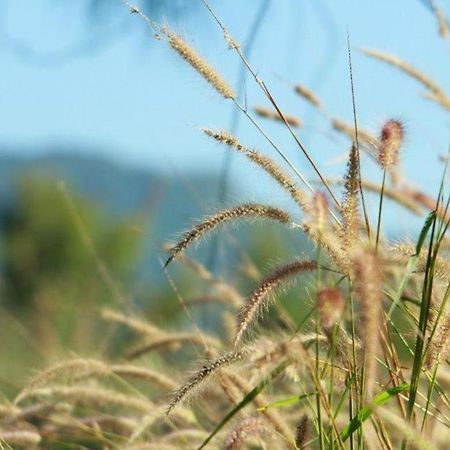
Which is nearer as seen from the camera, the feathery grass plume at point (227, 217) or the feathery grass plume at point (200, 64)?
the feathery grass plume at point (227, 217)

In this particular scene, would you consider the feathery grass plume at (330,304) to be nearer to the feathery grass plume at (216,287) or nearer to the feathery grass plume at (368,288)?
the feathery grass plume at (368,288)

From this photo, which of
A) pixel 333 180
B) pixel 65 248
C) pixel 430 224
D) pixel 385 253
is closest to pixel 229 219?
pixel 430 224

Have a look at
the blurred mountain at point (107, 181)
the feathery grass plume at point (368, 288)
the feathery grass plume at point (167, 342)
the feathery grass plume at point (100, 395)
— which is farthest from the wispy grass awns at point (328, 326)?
the blurred mountain at point (107, 181)

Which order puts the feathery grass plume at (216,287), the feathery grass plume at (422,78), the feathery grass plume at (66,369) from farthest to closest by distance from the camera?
the feathery grass plume at (216,287)
the feathery grass plume at (422,78)
the feathery grass plume at (66,369)

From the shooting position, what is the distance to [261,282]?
68.0 inches

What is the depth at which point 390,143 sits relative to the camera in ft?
5.97

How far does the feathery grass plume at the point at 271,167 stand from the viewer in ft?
6.11

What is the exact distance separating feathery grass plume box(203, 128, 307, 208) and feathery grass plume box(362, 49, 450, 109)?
3.27 ft

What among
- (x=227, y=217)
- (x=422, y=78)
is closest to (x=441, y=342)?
(x=227, y=217)

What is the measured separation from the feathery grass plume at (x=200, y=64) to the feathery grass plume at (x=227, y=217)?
0.80ft

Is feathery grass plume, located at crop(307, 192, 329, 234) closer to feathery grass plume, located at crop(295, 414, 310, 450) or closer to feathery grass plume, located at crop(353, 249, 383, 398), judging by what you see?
feathery grass plume, located at crop(353, 249, 383, 398)

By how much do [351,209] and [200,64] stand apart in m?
0.37

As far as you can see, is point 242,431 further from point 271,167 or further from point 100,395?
point 100,395

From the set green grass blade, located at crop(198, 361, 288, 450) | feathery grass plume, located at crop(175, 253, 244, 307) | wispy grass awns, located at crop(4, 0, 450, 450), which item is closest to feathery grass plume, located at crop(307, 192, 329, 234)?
wispy grass awns, located at crop(4, 0, 450, 450)
